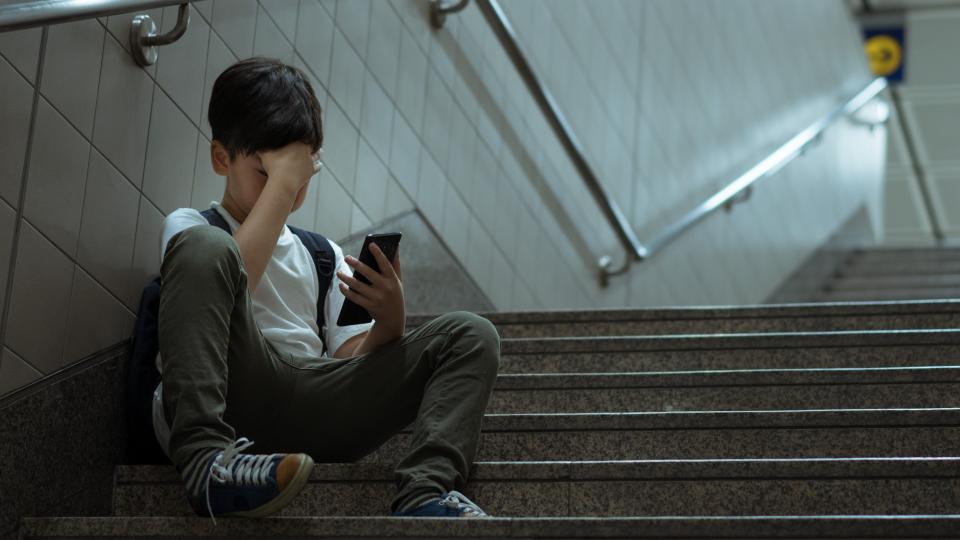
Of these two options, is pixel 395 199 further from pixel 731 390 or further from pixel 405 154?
pixel 731 390

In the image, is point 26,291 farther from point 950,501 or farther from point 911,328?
point 911,328

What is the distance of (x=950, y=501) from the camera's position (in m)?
2.35

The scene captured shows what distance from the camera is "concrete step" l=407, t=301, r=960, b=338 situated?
3.96m

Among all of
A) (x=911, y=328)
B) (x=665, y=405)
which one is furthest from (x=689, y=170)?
(x=665, y=405)

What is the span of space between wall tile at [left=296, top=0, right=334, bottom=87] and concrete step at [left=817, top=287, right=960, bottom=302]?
4.52m

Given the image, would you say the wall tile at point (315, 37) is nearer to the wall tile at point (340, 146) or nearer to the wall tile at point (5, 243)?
the wall tile at point (340, 146)

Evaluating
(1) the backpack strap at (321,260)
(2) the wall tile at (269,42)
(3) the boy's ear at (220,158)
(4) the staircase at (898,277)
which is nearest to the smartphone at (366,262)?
(1) the backpack strap at (321,260)

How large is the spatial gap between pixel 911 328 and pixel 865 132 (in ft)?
29.4

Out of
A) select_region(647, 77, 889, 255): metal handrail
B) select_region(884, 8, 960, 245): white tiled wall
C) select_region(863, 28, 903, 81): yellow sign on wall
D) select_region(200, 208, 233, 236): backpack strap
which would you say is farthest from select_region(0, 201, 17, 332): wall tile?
select_region(884, 8, 960, 245): white tiled wall

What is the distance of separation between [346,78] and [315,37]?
0.21 m

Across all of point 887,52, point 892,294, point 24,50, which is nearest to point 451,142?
point 24,50

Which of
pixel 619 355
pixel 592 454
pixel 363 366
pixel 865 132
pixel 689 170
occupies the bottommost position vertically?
pixel 865 132

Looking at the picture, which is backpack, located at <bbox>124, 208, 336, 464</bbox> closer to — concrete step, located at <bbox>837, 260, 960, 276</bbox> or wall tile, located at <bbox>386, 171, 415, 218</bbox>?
wall tile, located at <bbox>386, 171, 415, 218</bbox>

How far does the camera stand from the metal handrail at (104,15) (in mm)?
2270
